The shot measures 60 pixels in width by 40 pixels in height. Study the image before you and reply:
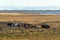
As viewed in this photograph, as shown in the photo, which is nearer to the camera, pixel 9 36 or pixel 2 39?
pixel 2 39

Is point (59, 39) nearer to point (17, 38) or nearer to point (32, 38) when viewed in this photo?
point (32, 38)

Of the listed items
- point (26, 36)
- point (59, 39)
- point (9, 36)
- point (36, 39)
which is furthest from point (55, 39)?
point (9, 36)

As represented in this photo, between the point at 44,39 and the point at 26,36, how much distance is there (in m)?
1.75

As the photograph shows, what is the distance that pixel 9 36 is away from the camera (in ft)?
60.2

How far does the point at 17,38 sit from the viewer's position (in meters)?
17.6

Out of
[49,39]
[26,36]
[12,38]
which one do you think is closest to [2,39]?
[12,38]

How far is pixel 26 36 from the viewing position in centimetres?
1836

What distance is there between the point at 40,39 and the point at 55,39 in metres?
Answer: 1.13

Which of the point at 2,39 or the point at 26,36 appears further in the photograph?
the point at 26,36

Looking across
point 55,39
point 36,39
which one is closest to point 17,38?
point 36,39

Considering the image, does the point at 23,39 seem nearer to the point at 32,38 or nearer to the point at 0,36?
the point at 32,38

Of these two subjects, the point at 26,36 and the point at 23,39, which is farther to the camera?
the point at 26,36

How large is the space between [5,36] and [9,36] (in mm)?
321

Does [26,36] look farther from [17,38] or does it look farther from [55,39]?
[55,39]
